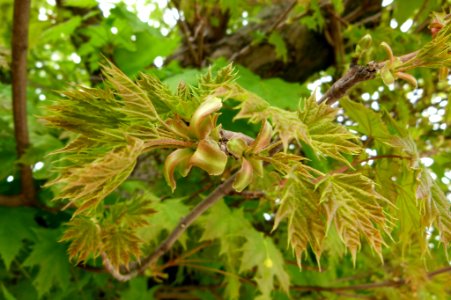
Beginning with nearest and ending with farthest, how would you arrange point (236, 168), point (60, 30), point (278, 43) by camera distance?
point (236, 168)
point (60, 30)
point (278, 43)

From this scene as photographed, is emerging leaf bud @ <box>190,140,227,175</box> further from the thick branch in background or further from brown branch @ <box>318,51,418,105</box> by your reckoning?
the thick branch in background

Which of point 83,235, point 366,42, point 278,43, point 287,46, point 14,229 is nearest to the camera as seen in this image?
point 366,42

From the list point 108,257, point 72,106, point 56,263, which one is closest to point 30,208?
point 56,263

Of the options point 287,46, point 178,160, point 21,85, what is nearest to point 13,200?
point 21,85

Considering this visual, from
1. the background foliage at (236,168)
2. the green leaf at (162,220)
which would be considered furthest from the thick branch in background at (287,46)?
the green leaf at (162,220)

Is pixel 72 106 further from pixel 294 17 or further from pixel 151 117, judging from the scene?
pixel 294 17

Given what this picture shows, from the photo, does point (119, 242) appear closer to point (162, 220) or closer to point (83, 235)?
point (83, 235)
